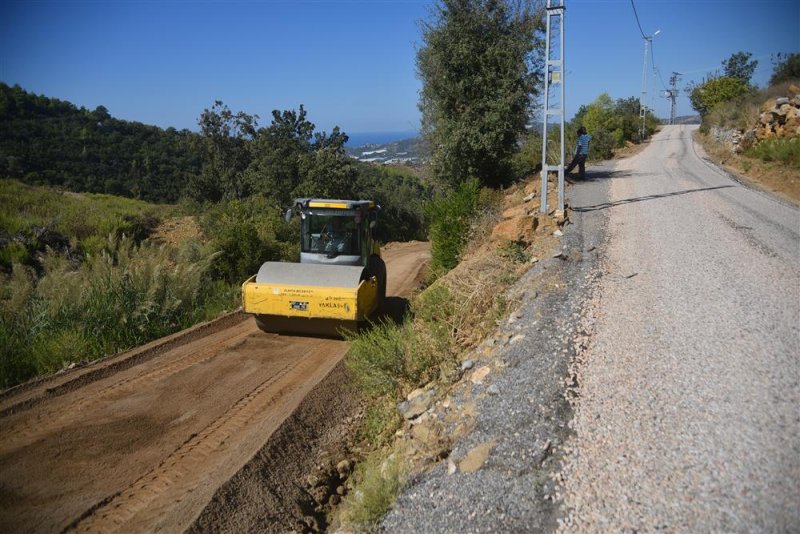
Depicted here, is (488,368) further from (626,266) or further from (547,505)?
(626,266)

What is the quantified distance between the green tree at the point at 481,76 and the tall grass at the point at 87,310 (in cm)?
854

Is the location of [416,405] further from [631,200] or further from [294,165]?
[294,165]

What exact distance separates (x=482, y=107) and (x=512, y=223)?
6.06 m

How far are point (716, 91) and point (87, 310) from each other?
2165 inches

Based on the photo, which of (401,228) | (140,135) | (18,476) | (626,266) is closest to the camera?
(18,476)

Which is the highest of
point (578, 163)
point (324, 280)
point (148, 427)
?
point (578, 163)

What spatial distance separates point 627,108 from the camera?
1966 inches

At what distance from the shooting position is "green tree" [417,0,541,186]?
1379 cm

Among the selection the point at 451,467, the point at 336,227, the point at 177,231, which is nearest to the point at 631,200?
the point at 336,227

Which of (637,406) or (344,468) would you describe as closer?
(637,406)

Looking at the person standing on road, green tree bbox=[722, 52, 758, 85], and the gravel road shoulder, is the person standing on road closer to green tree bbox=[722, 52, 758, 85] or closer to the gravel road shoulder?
the gravel road shoulder

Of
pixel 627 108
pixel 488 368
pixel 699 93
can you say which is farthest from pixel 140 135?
pixel 699 93

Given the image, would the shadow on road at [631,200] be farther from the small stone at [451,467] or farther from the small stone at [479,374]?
the small stone at [451,467]

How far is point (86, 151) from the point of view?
3809 centimetres
